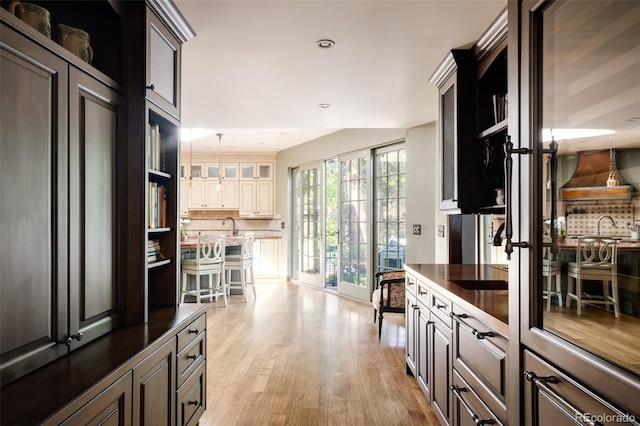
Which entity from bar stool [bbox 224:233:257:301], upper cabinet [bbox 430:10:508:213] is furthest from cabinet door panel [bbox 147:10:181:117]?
bar stool [bbox 224:233:257:301]

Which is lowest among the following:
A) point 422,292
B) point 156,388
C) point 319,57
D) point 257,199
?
point 156,388

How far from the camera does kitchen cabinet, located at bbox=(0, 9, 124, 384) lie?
1.23 metres

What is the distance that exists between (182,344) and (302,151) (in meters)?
6.00

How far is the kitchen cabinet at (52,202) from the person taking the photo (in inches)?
48.4

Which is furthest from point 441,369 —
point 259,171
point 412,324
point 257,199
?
point 259,171

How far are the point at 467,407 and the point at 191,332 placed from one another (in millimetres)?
1425

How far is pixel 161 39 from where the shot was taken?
215cm

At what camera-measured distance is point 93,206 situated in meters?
1.67

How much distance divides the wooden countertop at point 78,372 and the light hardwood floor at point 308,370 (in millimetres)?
1056

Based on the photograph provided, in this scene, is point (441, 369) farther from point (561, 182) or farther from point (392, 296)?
point (392, 296)

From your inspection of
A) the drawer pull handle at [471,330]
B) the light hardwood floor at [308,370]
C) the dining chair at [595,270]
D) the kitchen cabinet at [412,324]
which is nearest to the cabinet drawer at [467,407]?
the drawer pull handle at [471,330]

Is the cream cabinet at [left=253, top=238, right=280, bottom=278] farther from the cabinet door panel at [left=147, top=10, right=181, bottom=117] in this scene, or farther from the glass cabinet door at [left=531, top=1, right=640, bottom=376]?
the glass cabinet door at [left=531, top=1, right=640, bottom=376]

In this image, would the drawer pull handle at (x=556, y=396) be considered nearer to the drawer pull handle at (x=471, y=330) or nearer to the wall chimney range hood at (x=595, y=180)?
the drawer pull handle at (x=471, y=330)

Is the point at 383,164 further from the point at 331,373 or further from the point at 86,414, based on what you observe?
the point at 86,414
